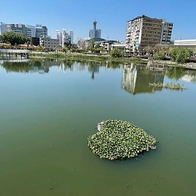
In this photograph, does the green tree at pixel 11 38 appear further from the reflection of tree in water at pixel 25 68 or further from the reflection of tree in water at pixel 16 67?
the reflection of tree in water at pixel 16 67

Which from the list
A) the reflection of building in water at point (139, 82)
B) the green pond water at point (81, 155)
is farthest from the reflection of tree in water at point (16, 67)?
the green pond water at point (81, 155)

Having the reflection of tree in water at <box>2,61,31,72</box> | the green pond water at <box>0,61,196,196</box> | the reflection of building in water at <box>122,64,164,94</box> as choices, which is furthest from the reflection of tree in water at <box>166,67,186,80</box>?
the reflection of tree in water at <box>2,61,31,72</box>

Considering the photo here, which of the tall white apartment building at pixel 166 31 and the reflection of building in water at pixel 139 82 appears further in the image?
the tall white apartment building at pixel 166 31

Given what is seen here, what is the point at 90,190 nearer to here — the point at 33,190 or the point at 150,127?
the point at 33,190

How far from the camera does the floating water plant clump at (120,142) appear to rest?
6691 mm

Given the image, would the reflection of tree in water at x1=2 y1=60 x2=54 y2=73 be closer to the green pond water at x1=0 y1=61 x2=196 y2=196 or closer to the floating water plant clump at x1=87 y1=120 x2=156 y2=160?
the green pond water at x1=0 y1=61 x2=196 y2=196

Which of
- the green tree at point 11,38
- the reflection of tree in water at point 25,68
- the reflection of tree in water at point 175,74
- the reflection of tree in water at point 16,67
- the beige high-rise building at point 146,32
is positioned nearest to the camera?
the reflection of tree in water at point 16,67

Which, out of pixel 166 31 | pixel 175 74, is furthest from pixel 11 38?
pixel 166 31

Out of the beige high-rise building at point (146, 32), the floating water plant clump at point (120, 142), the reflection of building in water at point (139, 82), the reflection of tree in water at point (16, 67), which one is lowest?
the floating water plant clump at point (120, 142)

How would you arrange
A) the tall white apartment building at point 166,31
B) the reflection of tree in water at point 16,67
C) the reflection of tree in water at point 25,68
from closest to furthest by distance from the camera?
1. the reflection of tree in water at point 16,67
2. the reflection of tree in water at point 25,68
3. the tall white apartment building at point 166,31

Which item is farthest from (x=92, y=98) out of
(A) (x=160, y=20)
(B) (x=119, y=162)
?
(A) (x=160, y=20)

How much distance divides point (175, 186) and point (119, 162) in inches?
74.7

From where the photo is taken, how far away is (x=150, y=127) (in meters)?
9.66

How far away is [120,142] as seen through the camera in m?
7.12
